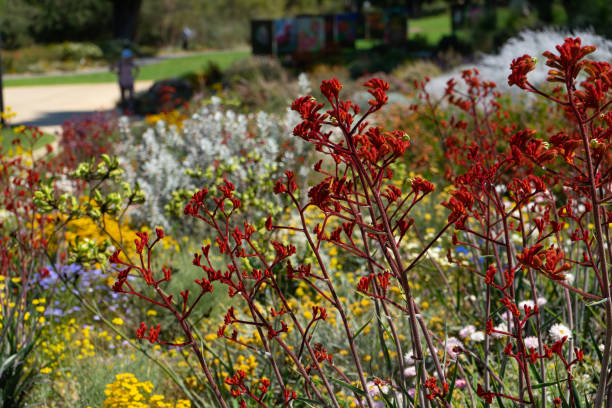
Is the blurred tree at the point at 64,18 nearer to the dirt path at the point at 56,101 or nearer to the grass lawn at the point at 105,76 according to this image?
the grass lawn at the point at 105,76

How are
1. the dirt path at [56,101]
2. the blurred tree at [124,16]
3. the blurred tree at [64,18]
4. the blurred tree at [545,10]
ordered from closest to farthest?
the dirt path at [56,101] < the blurred tree at [545,10] < the blurred tree at [124,16] < the blurred tree at [64,18]

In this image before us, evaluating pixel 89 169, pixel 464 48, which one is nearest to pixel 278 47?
pixel 464 48

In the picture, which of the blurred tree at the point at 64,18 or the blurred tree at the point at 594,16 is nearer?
the blurred tree at the point at 594,16

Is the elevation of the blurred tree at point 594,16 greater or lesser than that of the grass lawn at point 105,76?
greater

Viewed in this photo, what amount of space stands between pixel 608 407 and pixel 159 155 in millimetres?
4973


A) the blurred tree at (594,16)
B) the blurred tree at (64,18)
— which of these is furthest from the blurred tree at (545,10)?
the blurred tree at (64,18)

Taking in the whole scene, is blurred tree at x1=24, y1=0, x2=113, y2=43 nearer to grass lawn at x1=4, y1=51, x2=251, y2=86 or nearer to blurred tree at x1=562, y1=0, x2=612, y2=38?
grass lawn at x1=4, y1=51, x2=251, y2=86

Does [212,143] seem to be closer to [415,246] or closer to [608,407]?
[415,246]

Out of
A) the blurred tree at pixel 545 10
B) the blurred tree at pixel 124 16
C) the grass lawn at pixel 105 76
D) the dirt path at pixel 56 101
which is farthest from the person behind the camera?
the blurred tree at pixel 124 16

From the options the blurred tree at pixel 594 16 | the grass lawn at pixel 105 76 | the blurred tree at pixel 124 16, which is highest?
the blurred tree at pixel 124 16

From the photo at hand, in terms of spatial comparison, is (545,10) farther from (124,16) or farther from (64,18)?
(64,18)

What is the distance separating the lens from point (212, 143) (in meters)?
6.11

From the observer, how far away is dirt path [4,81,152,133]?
15266 mm

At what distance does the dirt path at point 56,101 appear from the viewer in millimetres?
15266
